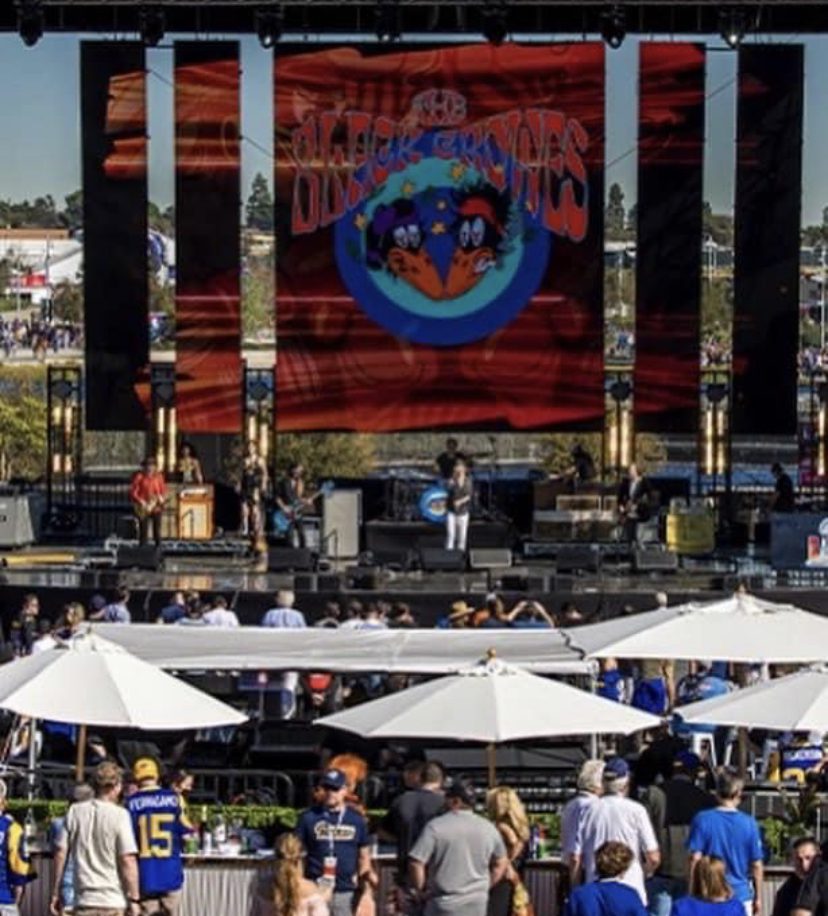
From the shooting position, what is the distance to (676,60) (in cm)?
3341

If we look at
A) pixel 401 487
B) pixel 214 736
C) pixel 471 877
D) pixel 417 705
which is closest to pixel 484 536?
pixel 401 487

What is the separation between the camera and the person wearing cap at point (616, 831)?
14.3 meters

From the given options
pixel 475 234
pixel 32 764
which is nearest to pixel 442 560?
→ pixel 475 234

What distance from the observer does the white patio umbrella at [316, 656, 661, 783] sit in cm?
1614

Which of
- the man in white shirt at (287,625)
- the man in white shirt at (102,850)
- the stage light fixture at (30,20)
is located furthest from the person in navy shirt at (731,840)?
the stage light fixture at (30,20)

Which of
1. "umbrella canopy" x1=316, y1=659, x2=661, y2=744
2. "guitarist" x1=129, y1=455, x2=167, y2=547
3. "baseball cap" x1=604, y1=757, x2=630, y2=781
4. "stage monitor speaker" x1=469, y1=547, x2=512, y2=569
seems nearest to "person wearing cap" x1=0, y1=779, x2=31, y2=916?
"umbrella canopy" x1=316, y1=659, x2=661, y2=744

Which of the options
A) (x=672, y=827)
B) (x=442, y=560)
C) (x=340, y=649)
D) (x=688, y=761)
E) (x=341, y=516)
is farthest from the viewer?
(x=341, y=516)

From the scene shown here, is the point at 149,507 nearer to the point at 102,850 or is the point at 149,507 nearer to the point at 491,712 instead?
the point at 491,712

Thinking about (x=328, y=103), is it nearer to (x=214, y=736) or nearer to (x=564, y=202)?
(x=564, y=202)

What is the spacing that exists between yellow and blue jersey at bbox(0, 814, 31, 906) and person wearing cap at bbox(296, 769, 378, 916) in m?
1.32

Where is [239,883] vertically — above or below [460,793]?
below

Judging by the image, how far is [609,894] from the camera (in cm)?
1209

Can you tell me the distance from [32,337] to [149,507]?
170ft

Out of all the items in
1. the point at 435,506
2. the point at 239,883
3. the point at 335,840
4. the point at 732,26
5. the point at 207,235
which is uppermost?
the point at 732,26
